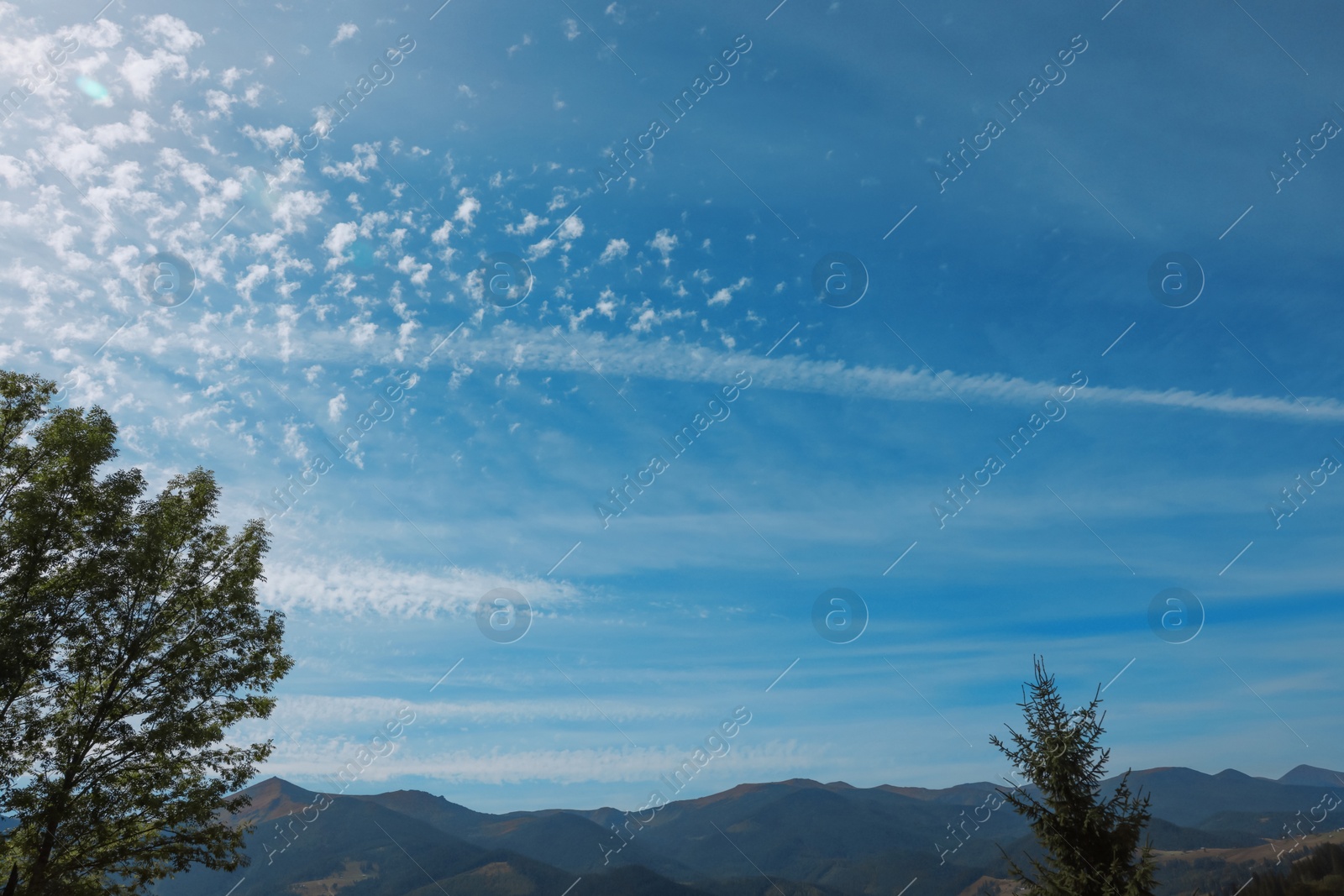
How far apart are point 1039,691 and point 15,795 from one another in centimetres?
2668

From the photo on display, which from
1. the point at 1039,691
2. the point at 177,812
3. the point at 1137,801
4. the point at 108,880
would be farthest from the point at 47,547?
the point at 1137,801

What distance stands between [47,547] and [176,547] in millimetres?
3294

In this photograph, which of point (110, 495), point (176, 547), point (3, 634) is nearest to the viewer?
point (3, 634)

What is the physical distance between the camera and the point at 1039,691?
21.6 meters

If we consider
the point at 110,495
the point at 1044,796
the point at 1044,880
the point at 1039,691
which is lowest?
the point at 1044,880

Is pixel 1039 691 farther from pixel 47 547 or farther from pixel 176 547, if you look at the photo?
pixel 47 547

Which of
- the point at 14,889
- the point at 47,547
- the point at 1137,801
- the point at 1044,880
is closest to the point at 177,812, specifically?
the point at 14,889

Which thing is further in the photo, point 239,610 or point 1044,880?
point 239,610

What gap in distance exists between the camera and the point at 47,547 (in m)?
19.7

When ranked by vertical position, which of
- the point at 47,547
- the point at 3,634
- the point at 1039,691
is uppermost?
the point at 47,547

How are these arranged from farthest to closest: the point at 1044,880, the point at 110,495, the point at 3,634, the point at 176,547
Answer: the point at 176,547
the point at 110,495
the point at 1044,880
the point at 3,634

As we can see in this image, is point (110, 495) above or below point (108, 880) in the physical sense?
above

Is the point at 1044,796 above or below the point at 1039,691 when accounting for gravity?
below

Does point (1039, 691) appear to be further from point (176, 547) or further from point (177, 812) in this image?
point (176, 547)
